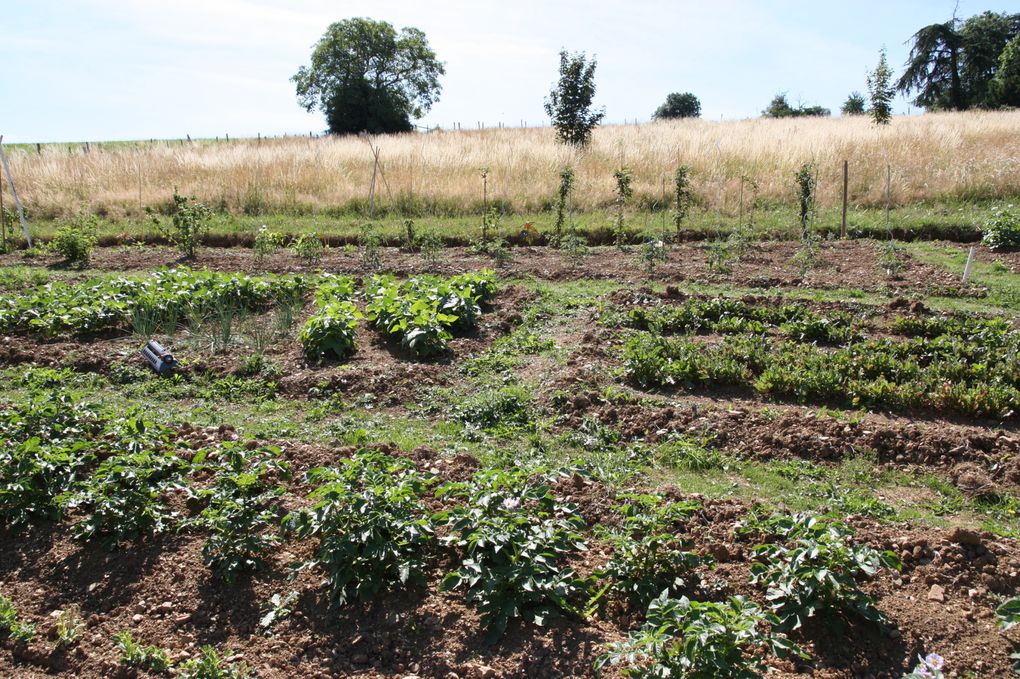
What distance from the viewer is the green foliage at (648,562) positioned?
3.40 meters

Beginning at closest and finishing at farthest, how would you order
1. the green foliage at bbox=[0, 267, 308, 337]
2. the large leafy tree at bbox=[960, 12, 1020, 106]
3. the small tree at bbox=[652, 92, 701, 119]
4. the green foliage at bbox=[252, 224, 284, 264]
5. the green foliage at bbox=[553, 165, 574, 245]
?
the green foliage at bbox=[0, 267, 308, 337], the green foliage at bbox=[252, 224, 284, 264], the green foliage at bbox=[553, 165, 574, 245], the large leafy tree at bbox=[960, 12, 1020, 106], the small tree at bbox=[652, 92, 701, 119]

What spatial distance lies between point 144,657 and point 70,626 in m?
0.53

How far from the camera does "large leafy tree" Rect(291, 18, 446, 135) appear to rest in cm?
3934

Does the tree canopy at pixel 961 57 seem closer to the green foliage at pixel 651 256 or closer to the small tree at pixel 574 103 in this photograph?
the small tree at pixel 574 103

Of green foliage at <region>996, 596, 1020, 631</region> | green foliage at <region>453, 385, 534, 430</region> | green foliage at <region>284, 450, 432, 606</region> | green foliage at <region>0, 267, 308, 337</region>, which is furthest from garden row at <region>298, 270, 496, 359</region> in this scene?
green foliage at <region>996, 596, 1020, 631</region>

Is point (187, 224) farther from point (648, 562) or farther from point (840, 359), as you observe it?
point (648, 562)

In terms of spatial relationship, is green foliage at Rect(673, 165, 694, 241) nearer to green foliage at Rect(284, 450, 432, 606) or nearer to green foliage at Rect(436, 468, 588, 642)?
green foliage at Rect(436, 468, 588, 642)

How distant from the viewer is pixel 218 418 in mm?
5738

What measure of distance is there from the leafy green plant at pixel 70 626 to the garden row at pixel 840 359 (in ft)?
13.2

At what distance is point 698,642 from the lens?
2.68m

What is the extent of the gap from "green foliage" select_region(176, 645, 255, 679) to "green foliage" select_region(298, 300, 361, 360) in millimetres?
3803

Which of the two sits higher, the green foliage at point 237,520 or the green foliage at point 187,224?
the green foliage at point 187,224

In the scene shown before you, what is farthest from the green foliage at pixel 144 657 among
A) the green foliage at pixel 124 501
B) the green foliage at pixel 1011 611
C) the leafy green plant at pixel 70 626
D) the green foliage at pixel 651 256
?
the green foliage at pixel 651 256

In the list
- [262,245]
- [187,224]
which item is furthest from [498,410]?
[187,224]
